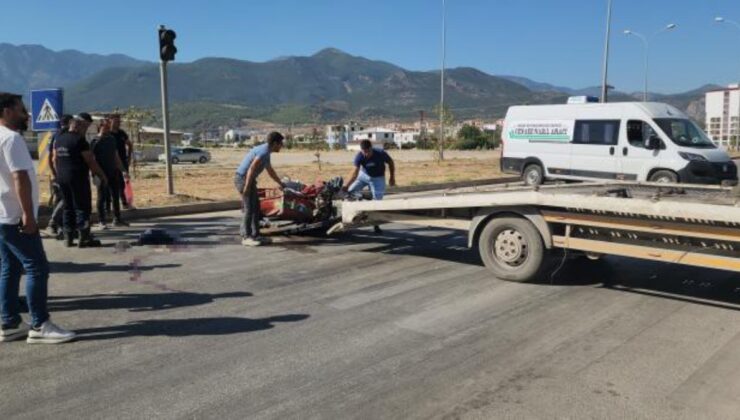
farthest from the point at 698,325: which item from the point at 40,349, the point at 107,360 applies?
the point at 40,349

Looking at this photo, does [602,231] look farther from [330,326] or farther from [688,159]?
[688,159]

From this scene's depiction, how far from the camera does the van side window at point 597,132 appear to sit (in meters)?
16.1

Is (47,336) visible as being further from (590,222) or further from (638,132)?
(638,132)

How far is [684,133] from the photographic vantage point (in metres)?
15.5

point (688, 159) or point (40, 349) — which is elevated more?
point (688, 159)

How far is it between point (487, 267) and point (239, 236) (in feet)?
14.6

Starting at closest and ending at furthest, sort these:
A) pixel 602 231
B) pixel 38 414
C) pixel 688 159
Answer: pixel 38 414
pixel 602 231
pixel 688 159

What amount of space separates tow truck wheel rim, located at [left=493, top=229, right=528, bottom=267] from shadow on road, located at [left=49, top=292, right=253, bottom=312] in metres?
2.67

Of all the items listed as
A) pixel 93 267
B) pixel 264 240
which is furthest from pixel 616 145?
pixel 93 267

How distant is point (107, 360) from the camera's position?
4.62 metres

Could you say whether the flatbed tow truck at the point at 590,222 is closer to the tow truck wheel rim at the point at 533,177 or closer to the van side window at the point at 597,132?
the van side window at the point at 597,132

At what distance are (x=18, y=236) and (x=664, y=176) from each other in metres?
14.0

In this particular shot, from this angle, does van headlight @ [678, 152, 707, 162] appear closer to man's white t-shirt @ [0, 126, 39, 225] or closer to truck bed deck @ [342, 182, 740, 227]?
truck bed deck @ [342, 182, 740, 227]

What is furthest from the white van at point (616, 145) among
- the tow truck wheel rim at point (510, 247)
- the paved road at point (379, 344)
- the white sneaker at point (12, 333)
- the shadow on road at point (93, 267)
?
the white sneaker at point (12, 333)
